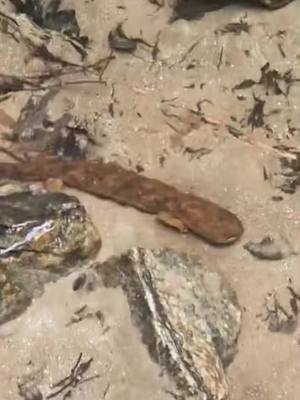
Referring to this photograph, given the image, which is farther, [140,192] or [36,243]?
[140,192]

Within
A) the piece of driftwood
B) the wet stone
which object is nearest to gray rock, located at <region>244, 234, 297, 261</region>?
the piece of driftwood

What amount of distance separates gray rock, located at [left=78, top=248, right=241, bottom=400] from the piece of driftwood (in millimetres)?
130

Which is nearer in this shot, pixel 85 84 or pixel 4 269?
pixel 4 269

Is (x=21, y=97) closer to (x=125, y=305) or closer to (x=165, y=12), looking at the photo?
(x=165, y=12)

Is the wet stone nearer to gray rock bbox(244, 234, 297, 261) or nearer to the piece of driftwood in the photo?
the piece of driftwood

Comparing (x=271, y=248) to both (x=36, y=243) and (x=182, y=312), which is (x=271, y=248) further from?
(x=36, y=243)

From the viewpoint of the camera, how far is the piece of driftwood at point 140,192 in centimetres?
296

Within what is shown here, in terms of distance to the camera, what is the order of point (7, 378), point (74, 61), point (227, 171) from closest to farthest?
point (7, 378), point (227, 171), point (74, 61)

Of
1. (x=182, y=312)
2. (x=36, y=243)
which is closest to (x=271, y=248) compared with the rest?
(x=182, y=312)

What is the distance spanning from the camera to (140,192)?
3.01 m

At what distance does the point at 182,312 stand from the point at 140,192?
465mm

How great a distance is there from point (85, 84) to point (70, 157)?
319 millimetres

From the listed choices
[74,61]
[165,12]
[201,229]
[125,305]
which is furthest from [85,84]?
[125,305]

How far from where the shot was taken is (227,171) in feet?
10.3
